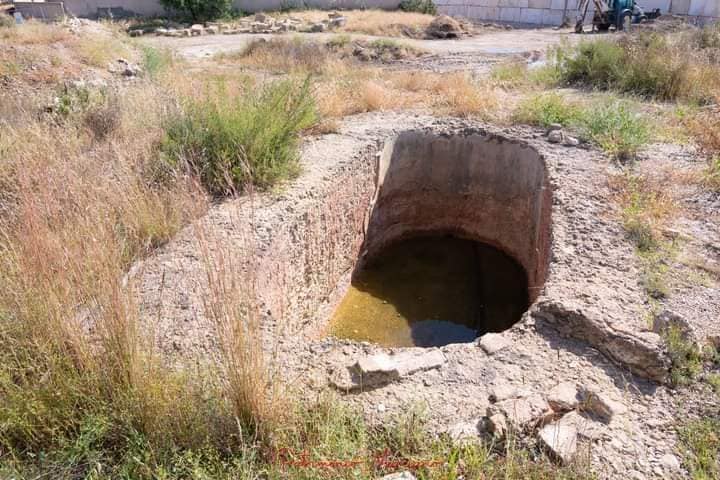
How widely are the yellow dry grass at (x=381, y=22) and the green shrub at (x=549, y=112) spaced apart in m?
13.2

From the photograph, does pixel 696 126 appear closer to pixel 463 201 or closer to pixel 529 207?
pixel 529 207

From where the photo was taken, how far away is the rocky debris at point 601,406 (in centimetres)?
264

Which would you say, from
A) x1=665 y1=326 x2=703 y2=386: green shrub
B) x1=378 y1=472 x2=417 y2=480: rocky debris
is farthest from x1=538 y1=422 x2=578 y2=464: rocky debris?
x1=665 y1=326 x2=703 y2=386: green shrub

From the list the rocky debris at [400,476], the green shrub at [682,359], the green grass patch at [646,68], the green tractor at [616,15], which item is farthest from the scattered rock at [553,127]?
the green tractor at [616,15]

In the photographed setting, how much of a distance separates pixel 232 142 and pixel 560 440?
393 cm

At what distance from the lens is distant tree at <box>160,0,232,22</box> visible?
2222cm

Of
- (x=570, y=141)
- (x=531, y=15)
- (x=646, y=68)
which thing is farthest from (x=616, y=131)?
(x=531, y=15)

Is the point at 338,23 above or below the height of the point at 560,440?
above

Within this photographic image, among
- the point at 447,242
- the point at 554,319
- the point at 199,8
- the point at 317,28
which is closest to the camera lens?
the point at 554,319

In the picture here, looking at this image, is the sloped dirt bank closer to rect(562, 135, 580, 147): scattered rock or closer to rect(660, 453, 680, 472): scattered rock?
rect(660, 453, 680, 472): scattered rock

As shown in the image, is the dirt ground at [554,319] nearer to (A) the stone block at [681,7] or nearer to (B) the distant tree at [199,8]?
(A) the stone block at [681,7]

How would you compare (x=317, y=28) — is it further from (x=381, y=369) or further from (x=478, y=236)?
(x=381, y=369)

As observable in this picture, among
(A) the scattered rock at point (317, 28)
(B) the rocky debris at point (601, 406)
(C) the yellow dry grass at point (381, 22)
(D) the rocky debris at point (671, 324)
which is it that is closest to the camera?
(B) the rocky debris at point (601, 406)

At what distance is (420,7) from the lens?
24812mm
